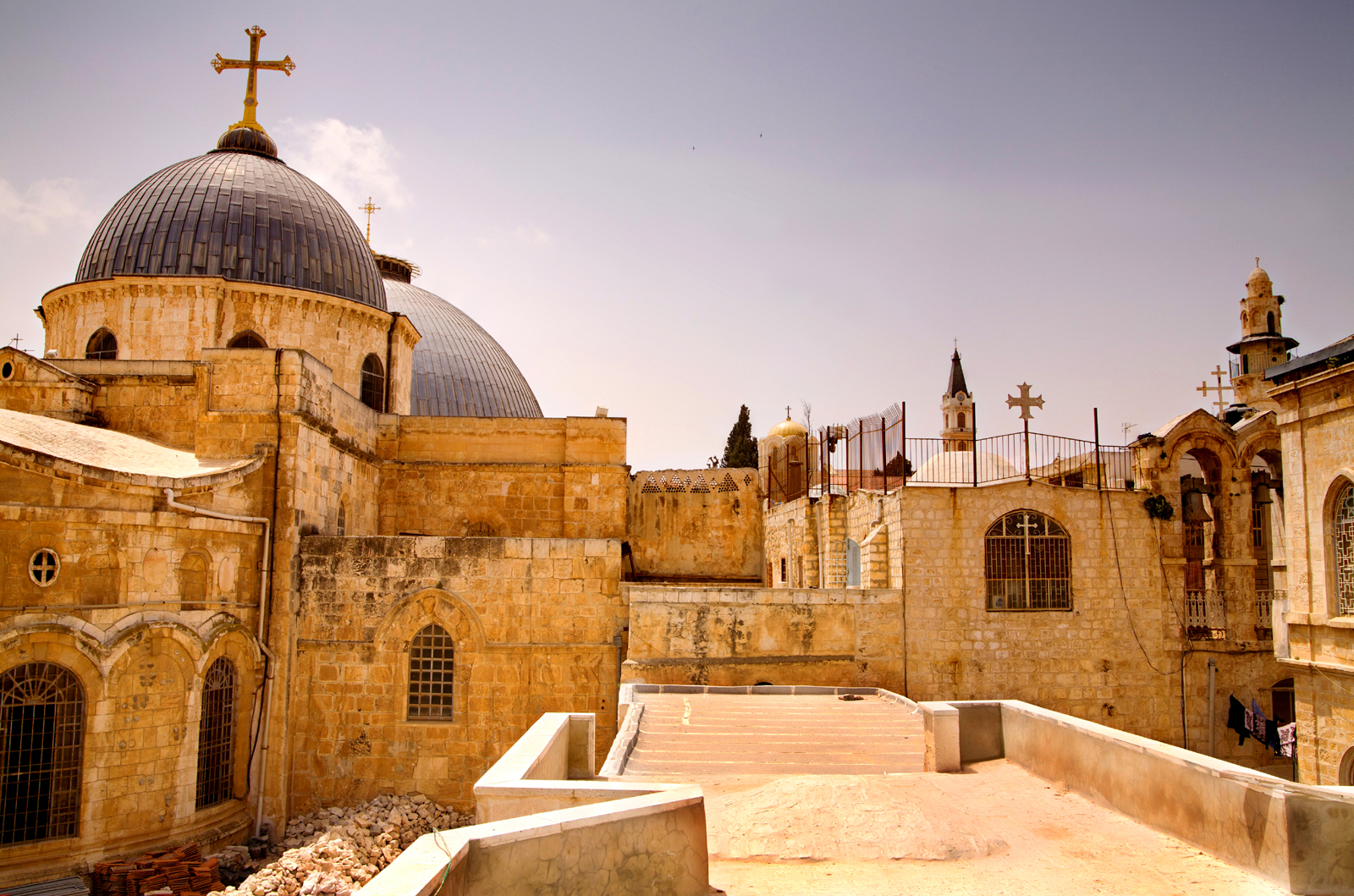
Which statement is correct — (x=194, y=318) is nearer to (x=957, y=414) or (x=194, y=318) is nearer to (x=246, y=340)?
(x=246, y=340)

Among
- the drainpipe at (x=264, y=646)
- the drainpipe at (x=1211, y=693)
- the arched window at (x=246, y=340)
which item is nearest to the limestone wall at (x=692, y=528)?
the arched window at (x=246, y=340)

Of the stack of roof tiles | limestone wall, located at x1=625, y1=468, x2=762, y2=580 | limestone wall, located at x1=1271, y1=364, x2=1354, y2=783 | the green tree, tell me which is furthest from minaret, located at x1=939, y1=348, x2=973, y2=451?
the stack of roof tiles

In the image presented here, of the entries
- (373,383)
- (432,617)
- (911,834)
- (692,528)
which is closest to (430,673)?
(432,617)

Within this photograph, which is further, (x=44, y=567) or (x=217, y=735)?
(x=217, y=735)

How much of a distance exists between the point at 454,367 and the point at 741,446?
14.1 m

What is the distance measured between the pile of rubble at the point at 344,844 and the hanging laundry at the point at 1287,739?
1258 centimetres

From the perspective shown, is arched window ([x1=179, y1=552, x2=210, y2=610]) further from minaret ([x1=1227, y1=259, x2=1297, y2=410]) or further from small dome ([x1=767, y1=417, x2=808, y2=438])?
minaret ([x1=1227, y1=259, x2=1297, y2=410])

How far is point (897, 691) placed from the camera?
525 inches

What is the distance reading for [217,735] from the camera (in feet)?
40.0

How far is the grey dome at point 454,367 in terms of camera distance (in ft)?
72.2

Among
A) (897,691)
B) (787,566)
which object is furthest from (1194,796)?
(787,566)

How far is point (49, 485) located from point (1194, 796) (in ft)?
38.0

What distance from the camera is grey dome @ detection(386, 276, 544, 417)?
72.2ft

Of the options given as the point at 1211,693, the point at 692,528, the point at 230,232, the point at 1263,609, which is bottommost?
the point at 1211,693
